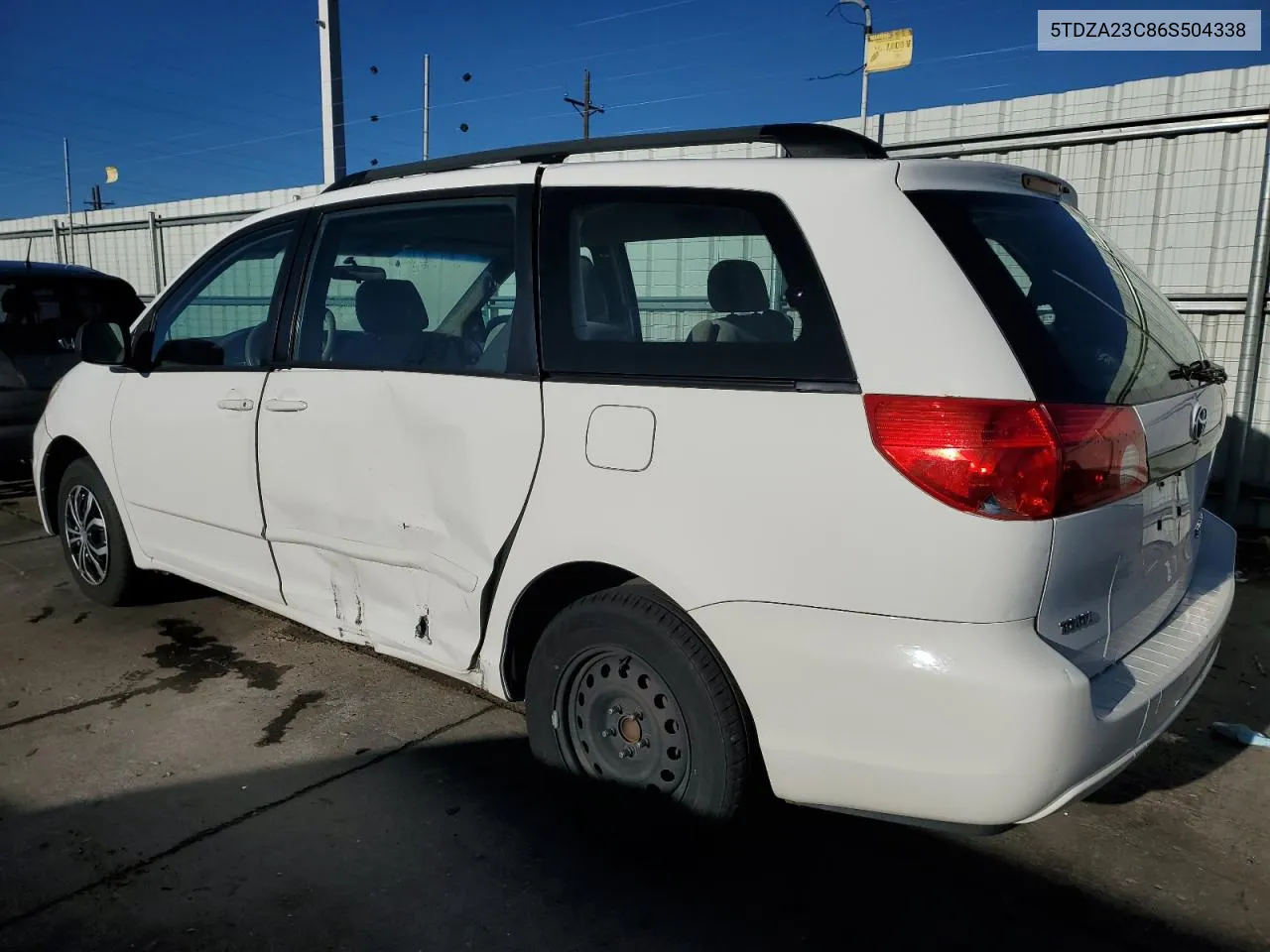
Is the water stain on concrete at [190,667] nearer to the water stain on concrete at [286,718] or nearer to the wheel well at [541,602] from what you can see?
the water stain on concrete at [286,718]

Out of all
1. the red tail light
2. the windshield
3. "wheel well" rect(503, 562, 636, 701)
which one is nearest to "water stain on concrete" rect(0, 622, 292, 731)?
"wheel well" rect(503, 562, 636, 701)

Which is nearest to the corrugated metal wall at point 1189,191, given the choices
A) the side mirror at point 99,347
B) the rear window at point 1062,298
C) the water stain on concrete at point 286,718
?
the rear window at point 1062,298

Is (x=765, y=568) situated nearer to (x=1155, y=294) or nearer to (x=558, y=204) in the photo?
(x=558, y=204)

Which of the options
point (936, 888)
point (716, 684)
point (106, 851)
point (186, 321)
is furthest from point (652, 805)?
point (186, 321)

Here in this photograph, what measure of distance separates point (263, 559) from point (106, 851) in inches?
44.6

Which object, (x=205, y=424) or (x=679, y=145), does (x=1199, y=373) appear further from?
(x=205, y=424)

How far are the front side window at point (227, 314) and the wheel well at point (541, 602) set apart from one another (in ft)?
4.71

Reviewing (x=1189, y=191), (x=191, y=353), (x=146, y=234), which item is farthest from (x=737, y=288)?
(x=146, y=234)

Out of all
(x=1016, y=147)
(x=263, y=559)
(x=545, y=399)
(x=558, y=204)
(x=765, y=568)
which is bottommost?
(x=263, y=559)

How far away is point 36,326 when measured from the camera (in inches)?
255

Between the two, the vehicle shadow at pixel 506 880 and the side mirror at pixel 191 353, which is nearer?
the vehicle shadow at pixel 506 880

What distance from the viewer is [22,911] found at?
2277mm

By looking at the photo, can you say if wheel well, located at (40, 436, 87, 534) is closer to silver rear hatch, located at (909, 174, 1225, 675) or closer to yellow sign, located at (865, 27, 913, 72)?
silver rear hatch, located at (909, 174, 1225, 675)

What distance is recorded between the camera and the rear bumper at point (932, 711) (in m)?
1.88
